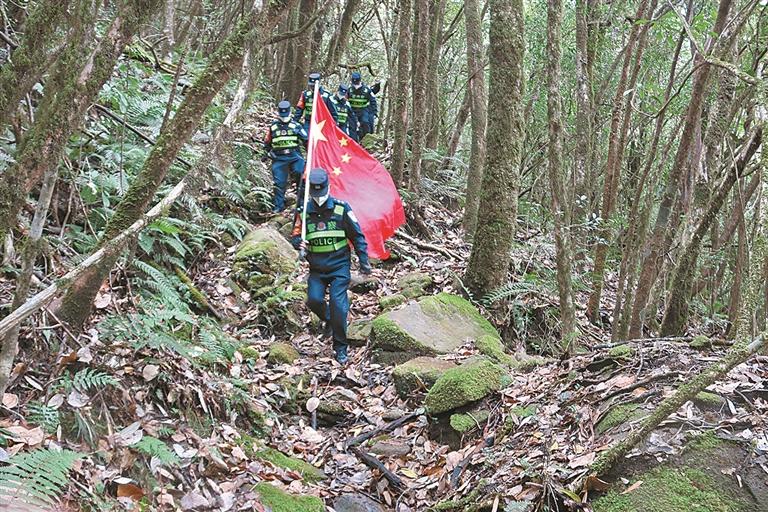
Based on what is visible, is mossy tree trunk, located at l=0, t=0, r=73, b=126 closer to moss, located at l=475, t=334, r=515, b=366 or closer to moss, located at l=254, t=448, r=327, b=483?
moss, located at l=254, t=448, r=327, b=483

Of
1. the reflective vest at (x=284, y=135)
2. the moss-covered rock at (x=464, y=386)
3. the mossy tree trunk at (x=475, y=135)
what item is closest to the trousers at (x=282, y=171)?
the reflective vest at (x=284, y=135)

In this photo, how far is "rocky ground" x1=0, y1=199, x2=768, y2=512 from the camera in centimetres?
338

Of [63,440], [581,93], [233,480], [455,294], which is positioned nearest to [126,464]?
[63,440]

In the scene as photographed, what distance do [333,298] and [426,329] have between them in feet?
4.01

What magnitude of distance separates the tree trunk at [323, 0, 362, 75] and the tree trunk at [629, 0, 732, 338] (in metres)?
11.4

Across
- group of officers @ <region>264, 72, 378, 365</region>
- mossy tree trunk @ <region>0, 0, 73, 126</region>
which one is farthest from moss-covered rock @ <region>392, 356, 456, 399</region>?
mossy tree trunk @ <region>0, 0, 73, 126</region>

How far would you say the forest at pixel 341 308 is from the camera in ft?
10.7

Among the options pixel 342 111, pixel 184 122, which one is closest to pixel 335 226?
pixel 184 122

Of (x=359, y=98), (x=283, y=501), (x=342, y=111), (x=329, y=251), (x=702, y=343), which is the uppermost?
(x=359, y=98)

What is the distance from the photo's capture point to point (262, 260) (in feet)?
29.7

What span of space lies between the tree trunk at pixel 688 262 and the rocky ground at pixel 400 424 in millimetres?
1619

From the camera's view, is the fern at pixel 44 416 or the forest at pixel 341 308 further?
the fern at pixel 44 416

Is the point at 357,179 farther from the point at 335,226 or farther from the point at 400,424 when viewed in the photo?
the point at 400,424

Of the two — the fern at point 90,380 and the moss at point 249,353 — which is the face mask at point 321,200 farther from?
the fern at point 90,380
